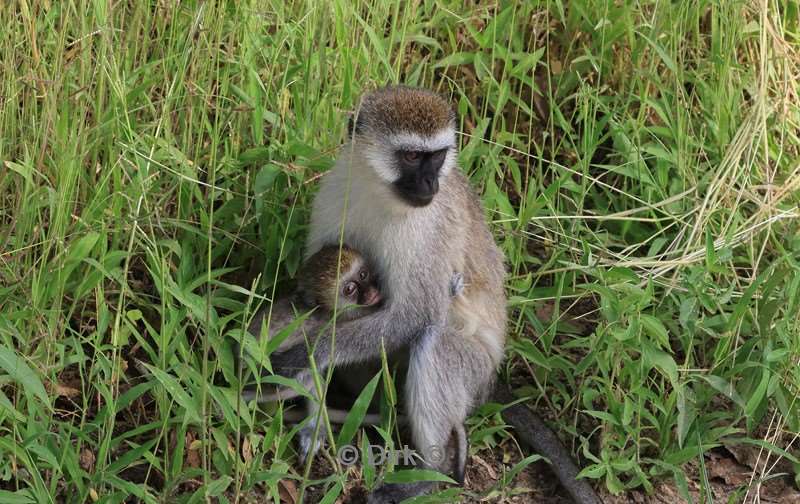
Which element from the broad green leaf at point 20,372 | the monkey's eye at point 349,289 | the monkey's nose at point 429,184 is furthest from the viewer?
the monkey's eye at point 349,289

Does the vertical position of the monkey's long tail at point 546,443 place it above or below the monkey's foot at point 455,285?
below

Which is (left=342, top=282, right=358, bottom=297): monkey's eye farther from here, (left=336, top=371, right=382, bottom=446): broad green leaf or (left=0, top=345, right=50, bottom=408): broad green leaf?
(left=0, top=345, right=50, bottom=408): broad green leaf

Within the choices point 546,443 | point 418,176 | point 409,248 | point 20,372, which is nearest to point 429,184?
point 418,176

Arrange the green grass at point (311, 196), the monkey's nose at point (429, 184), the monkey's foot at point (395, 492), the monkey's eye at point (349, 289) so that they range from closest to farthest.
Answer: the green grass at point (311, 196), the monkey's nose at point (429, 184), the monkey's foot at point (395, 492), the monkey's eye at point (349, 289)

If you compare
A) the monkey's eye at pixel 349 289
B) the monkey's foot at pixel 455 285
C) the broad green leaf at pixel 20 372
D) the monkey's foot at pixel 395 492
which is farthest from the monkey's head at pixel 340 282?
the broad green leaf at pixel 20 372

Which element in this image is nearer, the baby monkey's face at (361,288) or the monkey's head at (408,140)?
the monkey's head at (408,140)

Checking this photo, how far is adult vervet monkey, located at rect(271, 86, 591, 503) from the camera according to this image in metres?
4.83

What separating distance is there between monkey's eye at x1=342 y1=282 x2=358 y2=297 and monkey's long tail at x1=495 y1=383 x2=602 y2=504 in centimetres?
85

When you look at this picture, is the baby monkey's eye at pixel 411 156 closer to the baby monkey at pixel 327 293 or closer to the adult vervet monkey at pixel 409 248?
the adult vervet monkey at pixel 409 248

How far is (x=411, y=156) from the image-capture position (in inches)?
190

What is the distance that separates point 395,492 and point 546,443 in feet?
2.27

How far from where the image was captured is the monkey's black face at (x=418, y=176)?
477 cm

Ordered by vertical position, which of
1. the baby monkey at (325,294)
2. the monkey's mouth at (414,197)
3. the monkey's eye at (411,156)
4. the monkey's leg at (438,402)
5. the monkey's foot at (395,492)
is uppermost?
the monkey's eye at (411,156)

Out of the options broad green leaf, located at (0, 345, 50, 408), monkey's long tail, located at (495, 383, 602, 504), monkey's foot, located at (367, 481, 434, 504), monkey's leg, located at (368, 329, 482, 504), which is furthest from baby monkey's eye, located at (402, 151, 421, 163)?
broad green leaf, located at (0, 345, 50, 408)
